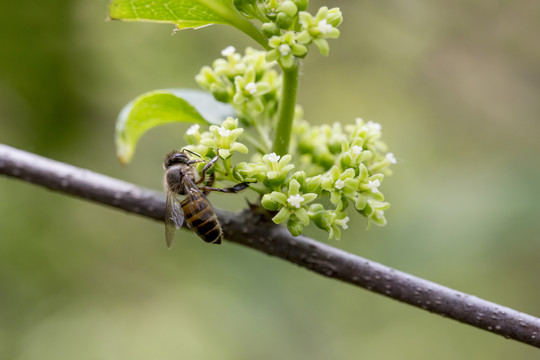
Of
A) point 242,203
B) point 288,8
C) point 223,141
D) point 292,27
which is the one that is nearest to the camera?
point 288,8

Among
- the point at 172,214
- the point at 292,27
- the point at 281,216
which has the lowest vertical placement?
the point at 172,214

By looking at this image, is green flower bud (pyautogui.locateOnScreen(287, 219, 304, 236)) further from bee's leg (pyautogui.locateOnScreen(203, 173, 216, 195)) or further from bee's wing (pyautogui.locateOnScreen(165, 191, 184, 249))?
bee's wing (pyautogui.locateOnScreen(165, 191, 184, 249))

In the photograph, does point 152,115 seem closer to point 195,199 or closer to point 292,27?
point 195,199

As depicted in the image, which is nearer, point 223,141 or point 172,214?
point 223,141

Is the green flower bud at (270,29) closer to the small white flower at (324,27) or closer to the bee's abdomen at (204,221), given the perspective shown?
the small white flower at (324,27)

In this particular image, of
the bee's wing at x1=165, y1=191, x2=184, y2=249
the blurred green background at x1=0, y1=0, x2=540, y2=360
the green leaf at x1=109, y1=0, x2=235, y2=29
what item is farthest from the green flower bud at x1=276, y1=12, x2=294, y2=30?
the blurred green background at x1=0, y1=0, x2=540, y2=360

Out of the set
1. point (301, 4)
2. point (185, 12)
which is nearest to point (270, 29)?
point (301, 4)

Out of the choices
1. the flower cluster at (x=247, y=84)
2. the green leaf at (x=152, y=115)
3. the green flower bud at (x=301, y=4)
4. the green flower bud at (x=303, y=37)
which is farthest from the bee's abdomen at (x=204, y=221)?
the green flower bud at (x=301, y=4)
